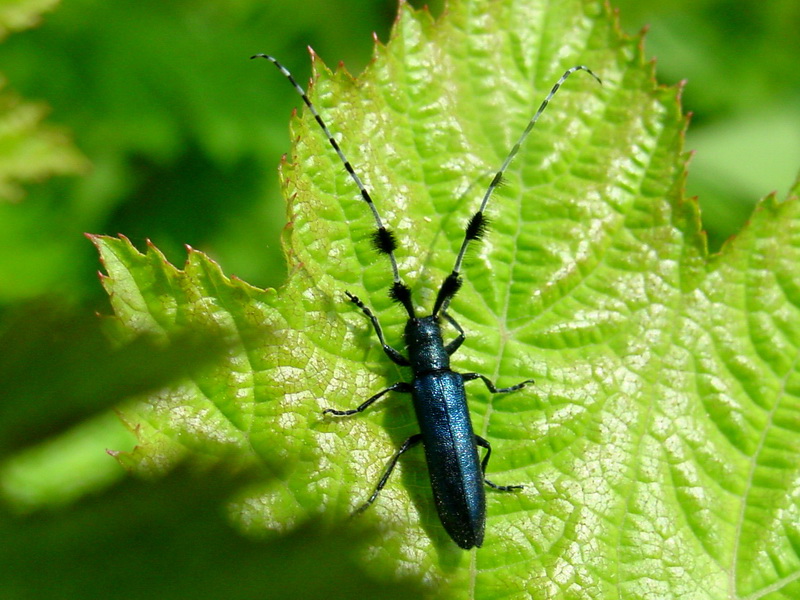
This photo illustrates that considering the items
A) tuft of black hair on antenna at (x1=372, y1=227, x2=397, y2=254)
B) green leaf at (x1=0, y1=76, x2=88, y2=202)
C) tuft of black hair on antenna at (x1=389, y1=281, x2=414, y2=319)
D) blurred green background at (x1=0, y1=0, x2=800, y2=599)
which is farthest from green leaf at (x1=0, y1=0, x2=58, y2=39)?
tuft of black hair on antenna at (x1=389, y1=281, x2=414, y2=319)

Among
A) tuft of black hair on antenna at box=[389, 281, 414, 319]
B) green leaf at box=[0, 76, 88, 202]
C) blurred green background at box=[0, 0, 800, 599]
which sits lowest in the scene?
tuft of black hair on antenna at box=[389, 281, 414, 319]

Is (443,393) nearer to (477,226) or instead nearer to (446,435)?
(446,435)

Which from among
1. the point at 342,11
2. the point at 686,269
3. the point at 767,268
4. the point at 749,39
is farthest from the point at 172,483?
the point at 749,39

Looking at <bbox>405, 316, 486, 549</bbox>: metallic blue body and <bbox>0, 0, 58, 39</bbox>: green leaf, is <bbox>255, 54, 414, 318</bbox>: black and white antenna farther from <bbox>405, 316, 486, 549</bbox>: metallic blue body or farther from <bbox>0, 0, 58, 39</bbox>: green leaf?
<bbox>0, 0, 58, 39</bbox>: green leaf

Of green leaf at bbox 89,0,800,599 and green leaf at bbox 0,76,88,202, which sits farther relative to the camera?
green leaf at bbox 0,76,88,202

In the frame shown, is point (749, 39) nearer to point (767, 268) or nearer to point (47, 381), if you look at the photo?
point (767, 268)
